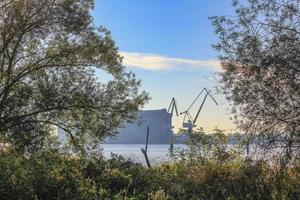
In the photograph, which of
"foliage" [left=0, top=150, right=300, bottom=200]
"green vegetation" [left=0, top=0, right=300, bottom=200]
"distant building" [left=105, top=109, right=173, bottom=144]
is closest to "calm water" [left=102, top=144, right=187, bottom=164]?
"green vegetation" [left=0, top=0, right=300, bottom=200]

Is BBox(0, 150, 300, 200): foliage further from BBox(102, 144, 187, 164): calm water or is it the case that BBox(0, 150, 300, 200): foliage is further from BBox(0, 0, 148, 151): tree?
BBox(0, 0, 148, 151): tree

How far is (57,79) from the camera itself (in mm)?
19641

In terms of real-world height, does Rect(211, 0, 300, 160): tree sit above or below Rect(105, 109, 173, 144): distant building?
below

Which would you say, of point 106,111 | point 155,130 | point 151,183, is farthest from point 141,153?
point 155,130

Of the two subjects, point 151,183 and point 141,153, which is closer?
point 151,183

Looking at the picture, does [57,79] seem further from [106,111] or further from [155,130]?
[155,130]

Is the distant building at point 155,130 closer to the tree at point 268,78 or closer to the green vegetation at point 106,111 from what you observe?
the green vegetation at point 106,111

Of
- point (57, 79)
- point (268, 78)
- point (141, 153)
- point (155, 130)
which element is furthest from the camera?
point (155, 130)

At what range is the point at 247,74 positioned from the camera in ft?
35.4

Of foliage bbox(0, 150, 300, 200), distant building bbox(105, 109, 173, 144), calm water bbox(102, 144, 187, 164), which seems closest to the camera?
foliage bbox(0, 150, 300, 200)

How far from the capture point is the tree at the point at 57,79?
746 inches

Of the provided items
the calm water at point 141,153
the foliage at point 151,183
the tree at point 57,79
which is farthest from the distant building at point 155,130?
the foliage at point 151,183

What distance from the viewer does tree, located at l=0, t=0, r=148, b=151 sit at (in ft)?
62.2

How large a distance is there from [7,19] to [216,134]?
909 cm
